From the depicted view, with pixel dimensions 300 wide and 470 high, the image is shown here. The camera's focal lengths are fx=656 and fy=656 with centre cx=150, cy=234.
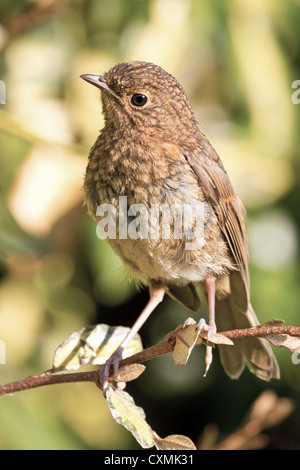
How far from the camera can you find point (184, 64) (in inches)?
141

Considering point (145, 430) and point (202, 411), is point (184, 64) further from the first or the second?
Result: point (145, 430)

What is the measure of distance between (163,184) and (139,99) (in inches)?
14.9

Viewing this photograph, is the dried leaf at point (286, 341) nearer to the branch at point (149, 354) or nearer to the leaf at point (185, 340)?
the branch at point (149, 354)

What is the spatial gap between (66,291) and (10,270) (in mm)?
317

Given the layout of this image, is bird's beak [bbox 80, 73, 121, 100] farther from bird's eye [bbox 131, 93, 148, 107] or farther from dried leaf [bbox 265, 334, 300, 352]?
dried leaf [bbox 265, 334, 300, 352]

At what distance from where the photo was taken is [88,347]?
6.92ft

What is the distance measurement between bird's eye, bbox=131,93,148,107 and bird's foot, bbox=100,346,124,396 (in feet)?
3.33

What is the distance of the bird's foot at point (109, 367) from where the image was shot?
1976mm

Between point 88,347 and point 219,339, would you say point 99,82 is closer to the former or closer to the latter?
point 88,347

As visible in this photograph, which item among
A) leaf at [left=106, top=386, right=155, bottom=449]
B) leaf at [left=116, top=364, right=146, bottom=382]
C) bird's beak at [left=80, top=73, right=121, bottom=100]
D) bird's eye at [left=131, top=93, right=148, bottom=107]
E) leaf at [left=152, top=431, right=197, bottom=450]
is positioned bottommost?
leaf at [left=152, top=431, right=197, bottom=450]

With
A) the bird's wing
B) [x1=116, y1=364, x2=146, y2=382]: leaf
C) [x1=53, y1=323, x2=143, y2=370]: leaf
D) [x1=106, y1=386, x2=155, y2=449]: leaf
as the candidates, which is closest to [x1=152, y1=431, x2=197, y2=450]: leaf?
[x1=106, y1=386, x2=155, y2=449]: leaf

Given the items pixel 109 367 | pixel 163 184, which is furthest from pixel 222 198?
pixel 109 367

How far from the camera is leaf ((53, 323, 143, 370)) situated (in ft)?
6.78

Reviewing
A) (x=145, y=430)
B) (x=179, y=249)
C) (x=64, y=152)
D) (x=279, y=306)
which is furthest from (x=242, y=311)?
(x=145, y=430)
